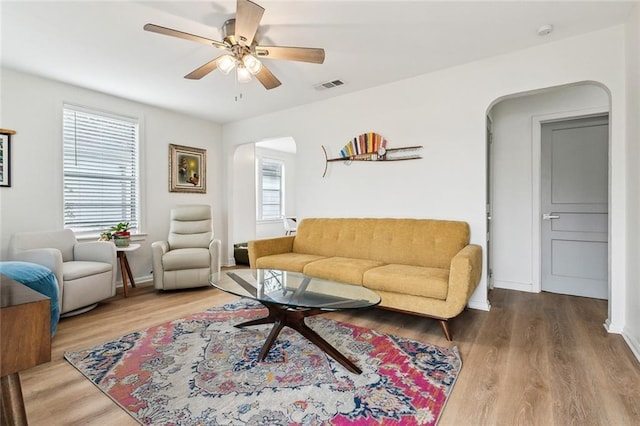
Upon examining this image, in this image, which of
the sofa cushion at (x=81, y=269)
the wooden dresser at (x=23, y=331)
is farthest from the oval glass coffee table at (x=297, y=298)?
the sofa cushion at (x=81, y=269)

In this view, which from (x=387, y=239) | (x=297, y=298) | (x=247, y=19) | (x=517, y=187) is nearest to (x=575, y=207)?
(x=517, y=187)

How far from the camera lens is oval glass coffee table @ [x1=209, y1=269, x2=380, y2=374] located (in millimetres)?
1918

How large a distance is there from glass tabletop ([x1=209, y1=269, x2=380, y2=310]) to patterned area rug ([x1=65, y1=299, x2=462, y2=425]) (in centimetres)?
39

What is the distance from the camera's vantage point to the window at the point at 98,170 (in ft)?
11.8

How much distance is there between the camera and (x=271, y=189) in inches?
290

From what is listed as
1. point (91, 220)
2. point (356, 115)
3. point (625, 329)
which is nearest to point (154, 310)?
point (91, 220)

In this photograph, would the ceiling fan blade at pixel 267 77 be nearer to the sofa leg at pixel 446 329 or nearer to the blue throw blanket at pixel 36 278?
the blue throw blanket at pixel 36 278

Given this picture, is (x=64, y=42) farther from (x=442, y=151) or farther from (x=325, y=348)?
(x=442, y=151)

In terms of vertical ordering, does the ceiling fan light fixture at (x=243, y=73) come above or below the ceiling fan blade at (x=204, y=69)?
below

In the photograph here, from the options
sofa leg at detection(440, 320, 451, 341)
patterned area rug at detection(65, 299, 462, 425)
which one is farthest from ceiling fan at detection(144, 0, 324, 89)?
sofa leg at detection(440, 320, 451, 341)

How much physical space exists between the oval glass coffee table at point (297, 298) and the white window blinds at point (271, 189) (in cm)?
472

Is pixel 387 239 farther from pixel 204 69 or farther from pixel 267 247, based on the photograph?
pixel 204 69

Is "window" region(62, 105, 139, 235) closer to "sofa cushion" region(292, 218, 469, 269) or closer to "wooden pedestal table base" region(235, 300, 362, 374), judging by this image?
"sofa cushion" region(292, 218, 469, 269)

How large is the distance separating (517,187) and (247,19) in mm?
3431
